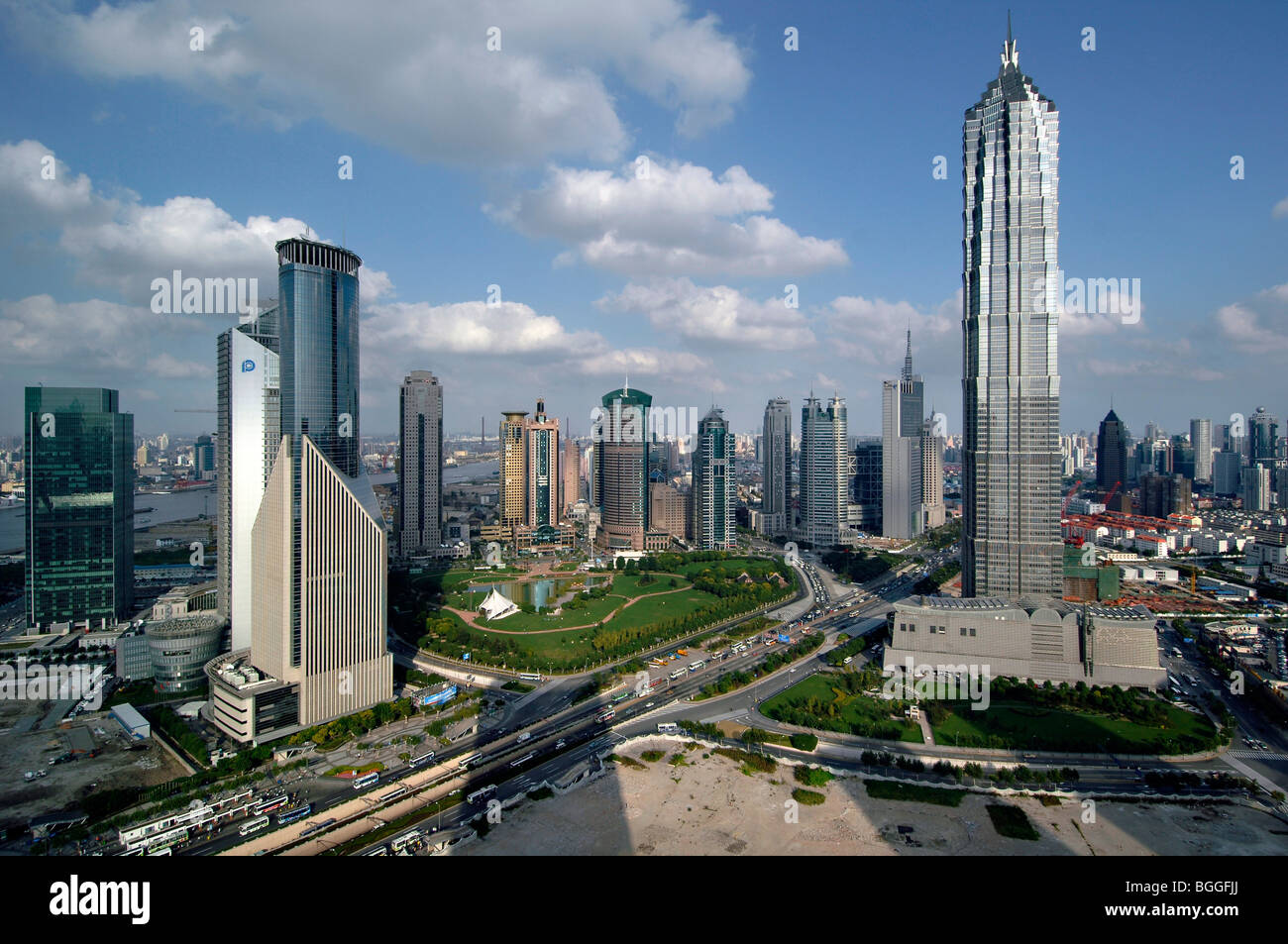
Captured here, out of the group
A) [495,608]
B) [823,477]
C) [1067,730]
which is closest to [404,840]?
[1067,730]

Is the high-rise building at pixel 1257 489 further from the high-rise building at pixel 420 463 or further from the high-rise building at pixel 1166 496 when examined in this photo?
the high-rise building at pixel 420 463

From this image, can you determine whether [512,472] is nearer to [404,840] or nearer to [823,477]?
[823,477]

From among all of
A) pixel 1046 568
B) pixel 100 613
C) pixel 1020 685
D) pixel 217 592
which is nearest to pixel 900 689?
pixel 1020 685

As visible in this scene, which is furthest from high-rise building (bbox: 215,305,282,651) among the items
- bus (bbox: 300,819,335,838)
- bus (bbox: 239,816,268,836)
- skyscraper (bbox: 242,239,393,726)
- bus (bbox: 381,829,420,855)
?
bus (bbox: 381,829,420,855)

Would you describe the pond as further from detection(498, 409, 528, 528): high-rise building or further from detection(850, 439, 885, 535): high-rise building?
detection(850, 439, 885, 535): high-rise building

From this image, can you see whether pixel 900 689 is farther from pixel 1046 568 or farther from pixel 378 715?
pixel 378 715
